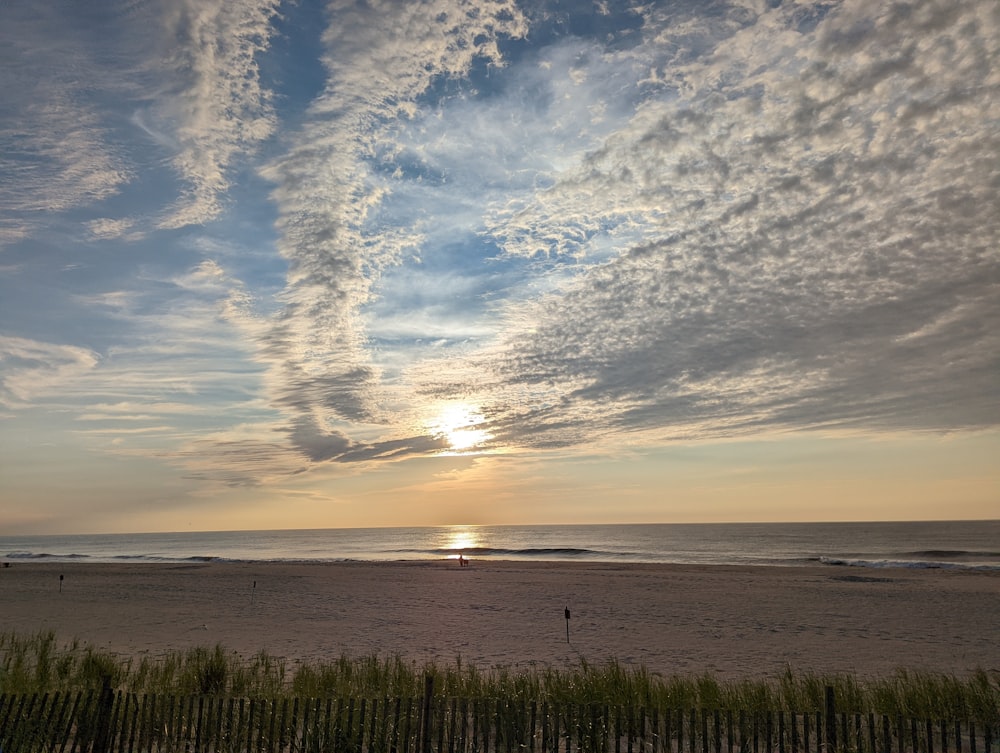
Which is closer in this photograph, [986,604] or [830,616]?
[830,616]

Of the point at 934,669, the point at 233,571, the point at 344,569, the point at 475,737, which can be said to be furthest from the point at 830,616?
the point at 233,571

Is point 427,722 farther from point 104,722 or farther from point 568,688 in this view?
point 104,722

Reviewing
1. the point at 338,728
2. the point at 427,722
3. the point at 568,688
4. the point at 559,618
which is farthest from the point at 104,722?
the point at 559,618

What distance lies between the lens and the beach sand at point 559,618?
1719cm

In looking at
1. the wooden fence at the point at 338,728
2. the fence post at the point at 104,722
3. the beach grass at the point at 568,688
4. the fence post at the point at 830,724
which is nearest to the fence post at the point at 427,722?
the wooden fence at the point at 338,728

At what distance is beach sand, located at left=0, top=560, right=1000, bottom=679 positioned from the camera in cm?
1719

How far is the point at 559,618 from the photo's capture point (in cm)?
2359

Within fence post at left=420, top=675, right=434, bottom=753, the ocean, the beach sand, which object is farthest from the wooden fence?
the ocean

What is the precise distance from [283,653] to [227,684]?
17.3ft

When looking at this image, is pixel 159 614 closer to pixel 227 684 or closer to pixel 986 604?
pixel 227 684

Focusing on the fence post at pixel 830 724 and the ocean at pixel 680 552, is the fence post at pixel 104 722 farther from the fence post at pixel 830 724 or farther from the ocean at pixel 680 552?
the ocean at pixel 680 552

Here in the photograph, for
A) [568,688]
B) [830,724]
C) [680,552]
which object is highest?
[830,724]

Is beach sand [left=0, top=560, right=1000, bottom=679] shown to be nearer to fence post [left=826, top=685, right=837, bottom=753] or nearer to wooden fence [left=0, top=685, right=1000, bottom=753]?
fence post [left=826, top=685, right=837, bottom=753]

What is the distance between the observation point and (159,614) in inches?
966
